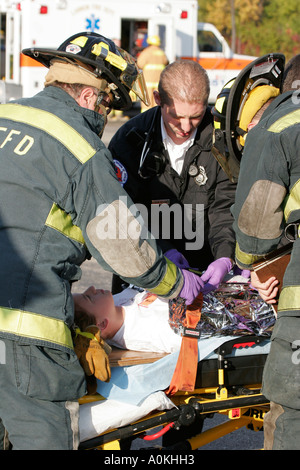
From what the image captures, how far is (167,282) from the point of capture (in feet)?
8.82

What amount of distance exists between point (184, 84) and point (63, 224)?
1510mm

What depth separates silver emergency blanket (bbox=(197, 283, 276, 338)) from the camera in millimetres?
3162

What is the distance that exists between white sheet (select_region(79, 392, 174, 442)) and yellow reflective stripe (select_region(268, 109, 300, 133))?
4.22 ft

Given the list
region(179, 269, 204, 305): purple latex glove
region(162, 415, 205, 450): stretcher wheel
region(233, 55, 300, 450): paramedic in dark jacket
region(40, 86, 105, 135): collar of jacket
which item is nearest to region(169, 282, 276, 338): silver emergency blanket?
region(179, 269, 204, 305): purple latex glove

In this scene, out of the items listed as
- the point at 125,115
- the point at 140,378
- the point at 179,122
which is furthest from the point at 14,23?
the point at 140,378

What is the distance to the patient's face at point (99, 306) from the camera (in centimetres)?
305

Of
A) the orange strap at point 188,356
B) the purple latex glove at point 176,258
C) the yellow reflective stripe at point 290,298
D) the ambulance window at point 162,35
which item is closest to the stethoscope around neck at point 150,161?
the purple latex glove at point 176,258

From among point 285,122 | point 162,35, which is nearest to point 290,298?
point 285,122

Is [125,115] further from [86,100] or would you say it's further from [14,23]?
[86,100]

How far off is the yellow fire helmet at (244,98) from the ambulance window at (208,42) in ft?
43.8

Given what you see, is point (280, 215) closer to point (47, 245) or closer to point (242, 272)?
point (47, 245)

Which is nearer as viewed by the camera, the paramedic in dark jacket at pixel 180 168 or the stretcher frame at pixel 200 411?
the stretcher frame at pixel 200 411

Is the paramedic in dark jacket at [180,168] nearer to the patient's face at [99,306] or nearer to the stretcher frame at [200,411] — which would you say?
the patient's face at [99,306]

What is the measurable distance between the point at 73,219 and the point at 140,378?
0.87m
